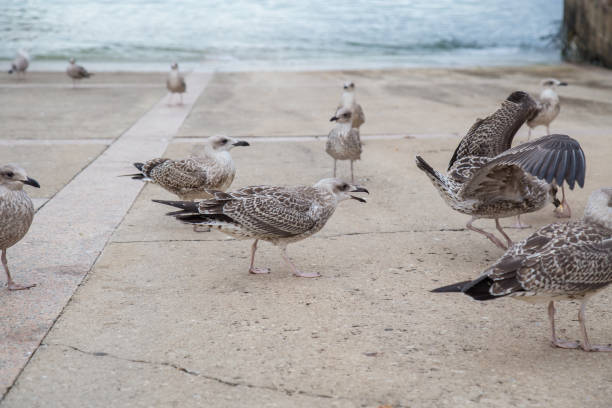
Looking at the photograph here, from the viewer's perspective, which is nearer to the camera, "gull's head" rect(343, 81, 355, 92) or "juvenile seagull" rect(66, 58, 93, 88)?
"gull's head" rect(343, 81, 355, 92)

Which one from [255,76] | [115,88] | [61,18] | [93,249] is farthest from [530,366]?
[61,18]

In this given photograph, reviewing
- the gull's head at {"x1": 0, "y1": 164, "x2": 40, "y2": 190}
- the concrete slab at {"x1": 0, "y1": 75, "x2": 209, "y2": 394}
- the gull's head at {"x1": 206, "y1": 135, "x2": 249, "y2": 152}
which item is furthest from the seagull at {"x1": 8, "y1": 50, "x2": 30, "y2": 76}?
the gull's head at {"x1": 0, "y1": 164, "x2": 40, "y2": 190}

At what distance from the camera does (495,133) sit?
693 cm

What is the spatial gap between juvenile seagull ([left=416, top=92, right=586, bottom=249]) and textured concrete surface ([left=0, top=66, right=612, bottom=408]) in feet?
1.51

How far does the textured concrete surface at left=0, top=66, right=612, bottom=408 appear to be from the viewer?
152 inches

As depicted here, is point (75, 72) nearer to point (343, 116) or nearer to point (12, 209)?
point (343, 116)

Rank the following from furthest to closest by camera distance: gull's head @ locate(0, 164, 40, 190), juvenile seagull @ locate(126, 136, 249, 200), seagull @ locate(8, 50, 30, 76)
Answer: seagull @ locate(8, 50, 30, 76)
juvenile seagull @ locate(126, 136, 249, 200)
gull's head @ locate(0, 164, 40, 190)

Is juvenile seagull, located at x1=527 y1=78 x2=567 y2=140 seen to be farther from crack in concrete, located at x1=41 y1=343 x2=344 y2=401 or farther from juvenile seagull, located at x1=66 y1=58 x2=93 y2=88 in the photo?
juvenile seagull, located at x1=66 y1=58 x2=93 y2=88

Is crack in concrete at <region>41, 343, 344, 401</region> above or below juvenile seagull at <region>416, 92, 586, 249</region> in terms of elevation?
below

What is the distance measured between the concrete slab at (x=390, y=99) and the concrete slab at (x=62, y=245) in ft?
7.71

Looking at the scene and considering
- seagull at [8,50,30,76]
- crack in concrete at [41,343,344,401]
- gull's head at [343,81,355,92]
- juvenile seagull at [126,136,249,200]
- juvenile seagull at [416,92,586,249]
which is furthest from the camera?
seagull at [8,50,30,76]

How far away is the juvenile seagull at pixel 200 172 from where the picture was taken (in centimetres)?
685

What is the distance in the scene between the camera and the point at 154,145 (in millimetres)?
10031

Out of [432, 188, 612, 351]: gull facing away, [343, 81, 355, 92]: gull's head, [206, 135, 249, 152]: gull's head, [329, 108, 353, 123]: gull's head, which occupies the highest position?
[432, 188, 612, 351]: gull facing away
